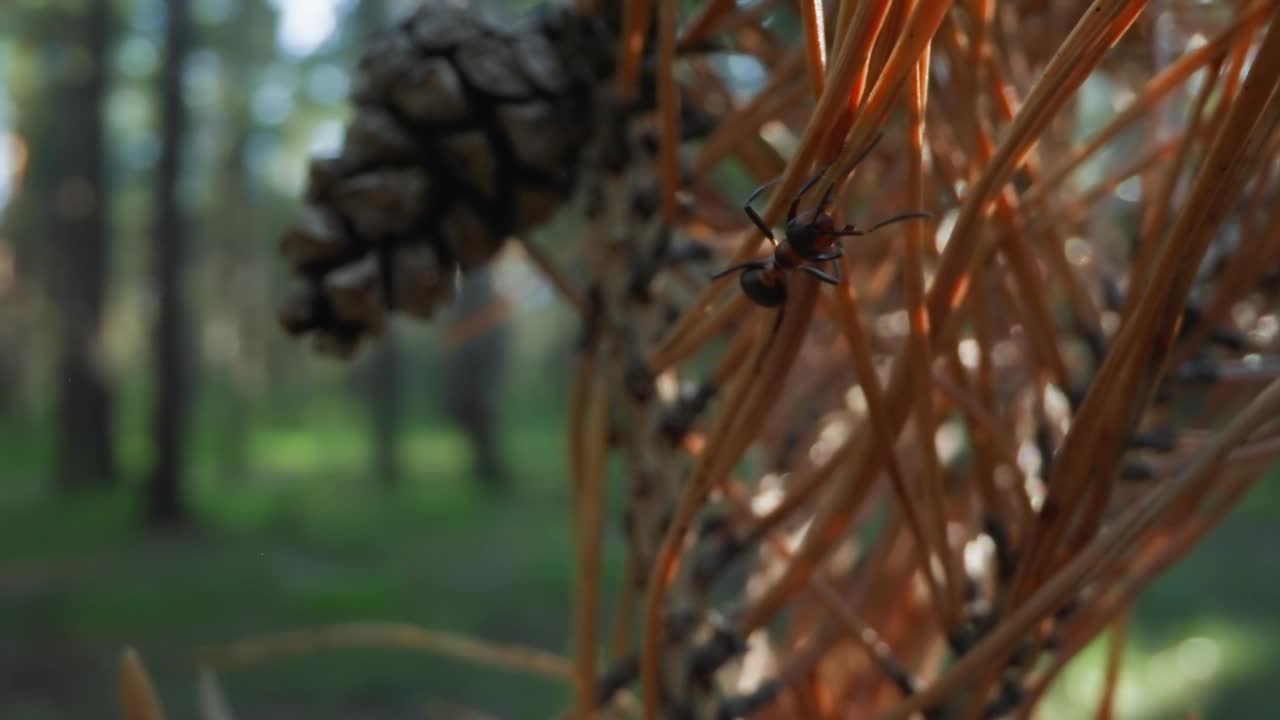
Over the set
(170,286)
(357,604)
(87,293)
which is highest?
(87,293)

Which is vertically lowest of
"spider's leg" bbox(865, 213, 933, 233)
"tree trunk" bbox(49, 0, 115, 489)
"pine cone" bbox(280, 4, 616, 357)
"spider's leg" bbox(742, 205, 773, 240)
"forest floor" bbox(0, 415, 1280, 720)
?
"spider's leg" bbox(865, 213, 933, 233)

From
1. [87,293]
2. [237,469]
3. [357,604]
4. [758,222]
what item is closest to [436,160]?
[758,222]

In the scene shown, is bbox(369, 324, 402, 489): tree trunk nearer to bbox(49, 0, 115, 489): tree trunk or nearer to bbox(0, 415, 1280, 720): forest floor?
bbox(0, 415, 1280, 720): forest floor

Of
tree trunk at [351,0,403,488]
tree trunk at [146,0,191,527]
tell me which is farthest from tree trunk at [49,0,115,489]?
tree trunk at [351,0,403,488]

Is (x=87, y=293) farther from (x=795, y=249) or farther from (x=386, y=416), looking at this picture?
(x=795, y=249)

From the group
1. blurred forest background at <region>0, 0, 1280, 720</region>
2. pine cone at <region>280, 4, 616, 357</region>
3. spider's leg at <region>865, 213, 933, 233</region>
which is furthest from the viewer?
blurred forest background at <region>0, 0, 1280, 720</region>

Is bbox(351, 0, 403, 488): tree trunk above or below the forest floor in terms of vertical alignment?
above

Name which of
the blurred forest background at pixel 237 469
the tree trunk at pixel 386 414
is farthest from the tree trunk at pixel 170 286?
the tree trunk at pixel 386 414

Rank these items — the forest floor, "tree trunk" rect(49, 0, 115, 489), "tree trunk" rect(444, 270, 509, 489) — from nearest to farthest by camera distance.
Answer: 1. the forest floor
2. "tree trunk" rect(49, 0, 115, 489)
3. "tree trunk" rect(444, 270, 509, 489)
